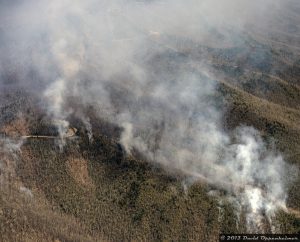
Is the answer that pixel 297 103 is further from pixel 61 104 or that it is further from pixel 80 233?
pixel 80 233

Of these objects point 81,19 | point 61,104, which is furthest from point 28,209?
point 81,19

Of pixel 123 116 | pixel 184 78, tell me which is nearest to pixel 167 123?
pixel 123 116

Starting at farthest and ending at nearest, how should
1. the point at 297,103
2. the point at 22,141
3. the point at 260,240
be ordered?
1. the point at 297,103
2. the point at 22,141
3. the point at 260,240

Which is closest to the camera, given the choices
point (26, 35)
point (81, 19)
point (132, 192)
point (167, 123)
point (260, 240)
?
point (260, 240)

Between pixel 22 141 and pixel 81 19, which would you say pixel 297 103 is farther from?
pixel 81 19

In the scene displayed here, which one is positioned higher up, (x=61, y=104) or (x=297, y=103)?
(x=61, y=104)

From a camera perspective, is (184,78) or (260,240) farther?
(184,78)
